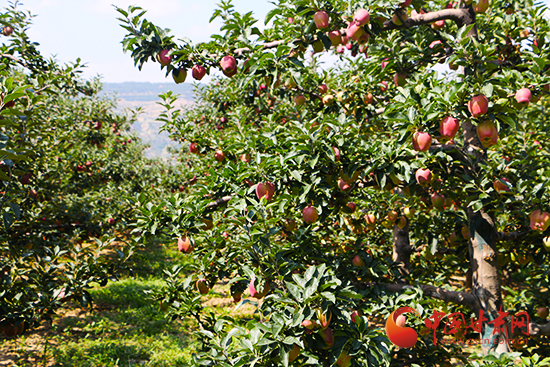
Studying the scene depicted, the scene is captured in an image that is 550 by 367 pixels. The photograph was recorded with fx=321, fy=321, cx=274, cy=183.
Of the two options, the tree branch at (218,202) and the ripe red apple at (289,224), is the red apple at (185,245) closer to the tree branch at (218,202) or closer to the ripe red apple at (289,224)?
the tree branch at (218,202)

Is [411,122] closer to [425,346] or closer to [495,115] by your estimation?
[495,115]

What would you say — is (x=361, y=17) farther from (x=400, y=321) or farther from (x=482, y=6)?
(x=400, y=321)

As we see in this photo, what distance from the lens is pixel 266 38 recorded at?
2455 millimetres

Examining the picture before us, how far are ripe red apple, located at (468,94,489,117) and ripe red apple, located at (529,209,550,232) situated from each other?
1.22 m

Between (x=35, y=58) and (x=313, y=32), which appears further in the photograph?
(x=35, y=58)

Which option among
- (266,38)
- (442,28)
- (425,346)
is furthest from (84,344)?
(442,28)

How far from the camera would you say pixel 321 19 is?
A: 218cm

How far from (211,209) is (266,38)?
1.39 metres

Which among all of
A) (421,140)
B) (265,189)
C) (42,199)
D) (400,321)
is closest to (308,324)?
(400,321)

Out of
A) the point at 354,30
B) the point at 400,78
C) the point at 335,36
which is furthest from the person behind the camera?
the point at 400,78

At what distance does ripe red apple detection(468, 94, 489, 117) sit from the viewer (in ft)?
6.61

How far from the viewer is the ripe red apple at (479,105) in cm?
202

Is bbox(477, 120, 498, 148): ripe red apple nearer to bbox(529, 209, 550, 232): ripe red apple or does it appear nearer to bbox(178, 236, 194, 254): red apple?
bbox(529, 209, 550, 232): ripe red apple

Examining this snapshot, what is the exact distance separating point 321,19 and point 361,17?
281 millimetres
